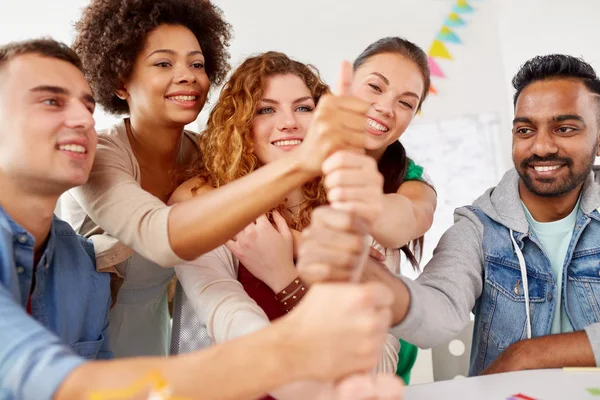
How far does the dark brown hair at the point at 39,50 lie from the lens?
1.32m

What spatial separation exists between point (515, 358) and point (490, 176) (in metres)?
2.72

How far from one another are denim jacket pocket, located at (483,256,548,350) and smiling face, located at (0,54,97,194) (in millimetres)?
1181

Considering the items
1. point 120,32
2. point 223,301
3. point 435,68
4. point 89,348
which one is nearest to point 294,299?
point 223,301

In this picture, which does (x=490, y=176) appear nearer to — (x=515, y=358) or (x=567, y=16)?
(x=567, y=16)

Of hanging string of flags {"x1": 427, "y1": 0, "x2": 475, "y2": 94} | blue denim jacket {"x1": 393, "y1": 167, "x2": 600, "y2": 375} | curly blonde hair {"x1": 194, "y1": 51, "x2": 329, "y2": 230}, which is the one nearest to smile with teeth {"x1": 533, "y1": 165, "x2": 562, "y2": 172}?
blue denim jacket {"x1": 393, "y1": 167, "x2": 600, "y2": 375}

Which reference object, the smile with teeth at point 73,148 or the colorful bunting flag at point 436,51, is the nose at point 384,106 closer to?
the smile with teeth at point 73,148

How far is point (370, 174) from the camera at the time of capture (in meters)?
0.87

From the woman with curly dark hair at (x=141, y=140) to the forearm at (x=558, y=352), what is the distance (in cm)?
89

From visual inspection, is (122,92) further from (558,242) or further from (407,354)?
(558,242)

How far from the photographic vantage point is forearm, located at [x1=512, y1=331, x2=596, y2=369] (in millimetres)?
1481

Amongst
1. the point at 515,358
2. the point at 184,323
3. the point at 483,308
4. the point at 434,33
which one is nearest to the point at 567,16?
the point at 434,33

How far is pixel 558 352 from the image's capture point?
1.50m

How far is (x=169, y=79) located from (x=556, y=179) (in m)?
1.19

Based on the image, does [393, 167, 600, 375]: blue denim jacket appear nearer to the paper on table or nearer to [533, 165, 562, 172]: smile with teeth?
[533, 165, 562, 172]: smile with teeth
